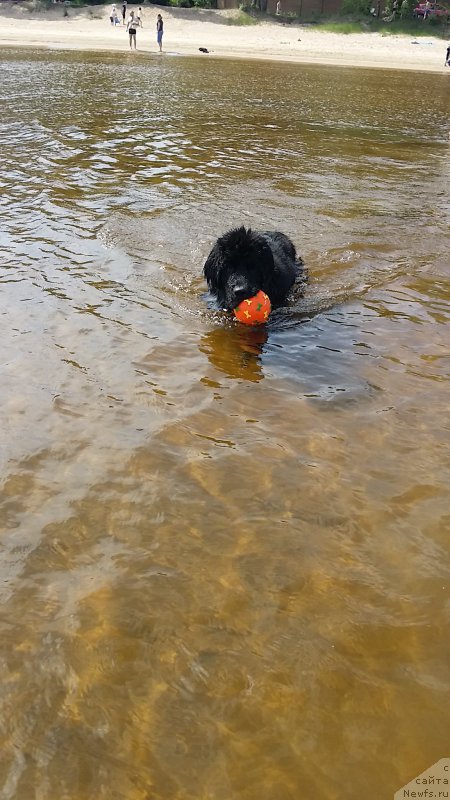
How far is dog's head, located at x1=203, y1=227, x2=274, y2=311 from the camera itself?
6277 millimetres

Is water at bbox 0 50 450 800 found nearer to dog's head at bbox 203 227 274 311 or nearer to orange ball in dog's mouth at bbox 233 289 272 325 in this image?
orange ball in dog's mouth at bbox 233 289 272 325

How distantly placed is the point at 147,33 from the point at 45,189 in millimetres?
52422

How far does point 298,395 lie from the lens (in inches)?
213

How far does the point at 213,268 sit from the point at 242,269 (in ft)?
1.22

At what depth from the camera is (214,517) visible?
393cm

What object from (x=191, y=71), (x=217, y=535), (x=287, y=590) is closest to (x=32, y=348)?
(x=217, y=535)

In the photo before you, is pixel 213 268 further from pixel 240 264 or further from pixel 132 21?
pixel 132 21

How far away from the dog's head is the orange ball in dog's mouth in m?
0.05

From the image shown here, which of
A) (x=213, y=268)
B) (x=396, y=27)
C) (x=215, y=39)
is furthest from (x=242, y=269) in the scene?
(x=396, y=27)

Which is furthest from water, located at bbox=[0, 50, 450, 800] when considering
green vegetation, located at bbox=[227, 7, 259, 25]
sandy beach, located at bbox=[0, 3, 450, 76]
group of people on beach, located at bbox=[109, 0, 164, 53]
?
green vegetation, located at bbox=[227, 7, 259, 25]

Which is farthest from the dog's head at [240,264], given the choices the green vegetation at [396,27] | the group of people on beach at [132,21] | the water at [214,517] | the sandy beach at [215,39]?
the green vegetation at [396,27]

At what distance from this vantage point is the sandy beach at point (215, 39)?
4609 cm

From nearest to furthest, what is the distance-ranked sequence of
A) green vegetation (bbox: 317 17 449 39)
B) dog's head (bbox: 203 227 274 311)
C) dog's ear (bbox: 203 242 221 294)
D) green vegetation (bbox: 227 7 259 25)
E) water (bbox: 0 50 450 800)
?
water (bbox: 0 50 450 800)
dog's head (bbox: 203 227 274 311)
dog's ear (bbox: 203 242 221 294)
green vegetation (bbox: 317 17 449 39)
green vegetation (bbox: 227 7 259 25)

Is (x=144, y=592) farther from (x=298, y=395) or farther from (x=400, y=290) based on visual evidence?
(x=400, y=290)
